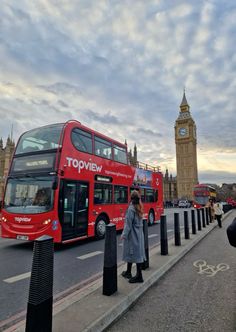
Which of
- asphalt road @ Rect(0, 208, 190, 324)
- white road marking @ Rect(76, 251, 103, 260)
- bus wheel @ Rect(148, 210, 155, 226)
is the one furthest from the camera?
bus wheel @ Rect(148, 210, 155, 226)

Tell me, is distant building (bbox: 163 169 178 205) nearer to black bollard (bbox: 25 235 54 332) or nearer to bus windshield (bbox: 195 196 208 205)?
bus windshield (bbox: 195 196 208 205)

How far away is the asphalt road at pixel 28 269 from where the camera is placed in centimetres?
385

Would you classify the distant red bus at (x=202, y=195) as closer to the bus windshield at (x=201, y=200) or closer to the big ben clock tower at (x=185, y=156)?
the bus windshield at (x=201, y=200)

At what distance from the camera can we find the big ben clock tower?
98875mm

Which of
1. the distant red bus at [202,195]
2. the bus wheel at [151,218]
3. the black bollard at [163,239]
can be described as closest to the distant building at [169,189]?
the distant red bus at [202,195]

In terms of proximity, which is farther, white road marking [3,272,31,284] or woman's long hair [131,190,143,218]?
white road marking [3,272,31,284]

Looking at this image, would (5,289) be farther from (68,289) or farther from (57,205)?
(57,205)

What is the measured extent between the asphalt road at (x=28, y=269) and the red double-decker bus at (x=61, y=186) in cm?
51

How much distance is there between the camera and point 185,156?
4097 inches

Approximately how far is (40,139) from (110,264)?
19.5ft

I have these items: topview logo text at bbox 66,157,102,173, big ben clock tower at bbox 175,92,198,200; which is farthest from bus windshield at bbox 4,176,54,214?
big ben clock tower at bbox 175,92,198,200

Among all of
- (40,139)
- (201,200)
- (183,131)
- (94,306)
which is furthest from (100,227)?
(183,131)

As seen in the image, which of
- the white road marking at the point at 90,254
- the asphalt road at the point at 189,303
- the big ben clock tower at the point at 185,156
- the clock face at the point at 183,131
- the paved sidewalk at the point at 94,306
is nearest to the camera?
the paved sidewalk at the point at 94,306

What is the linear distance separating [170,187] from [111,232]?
94330mm
